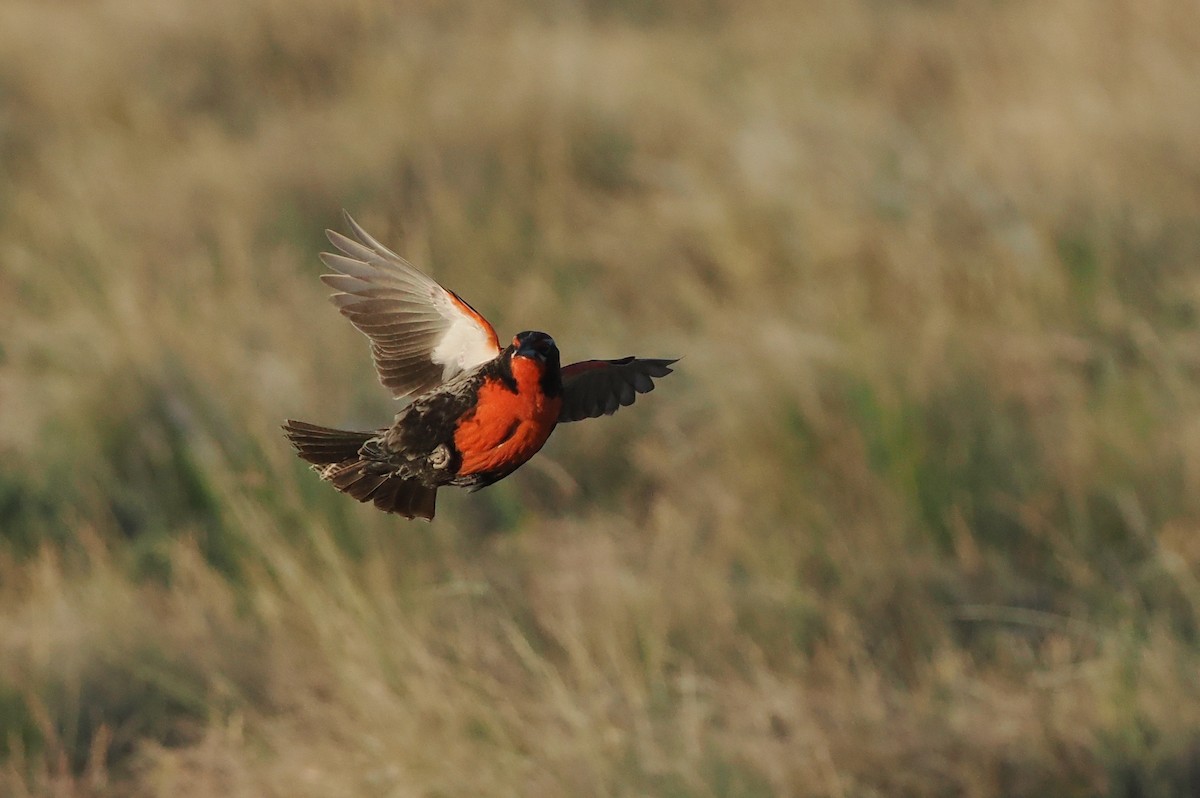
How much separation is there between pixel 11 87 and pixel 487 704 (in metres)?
6.79

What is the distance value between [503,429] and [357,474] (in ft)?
0.21

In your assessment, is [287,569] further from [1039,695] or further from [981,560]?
[981,560]

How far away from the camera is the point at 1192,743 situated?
2.95 metres

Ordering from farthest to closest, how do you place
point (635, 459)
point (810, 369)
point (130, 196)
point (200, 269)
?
point (130, 196), point (200, 269), point (635, 459), point (810, 369)

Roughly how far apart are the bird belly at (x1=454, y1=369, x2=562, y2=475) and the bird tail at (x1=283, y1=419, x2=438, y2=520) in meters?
0.02

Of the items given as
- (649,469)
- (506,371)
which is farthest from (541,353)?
(649,469)

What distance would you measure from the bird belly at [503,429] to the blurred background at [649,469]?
85 centimetres

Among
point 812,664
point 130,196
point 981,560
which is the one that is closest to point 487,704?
point 812,664

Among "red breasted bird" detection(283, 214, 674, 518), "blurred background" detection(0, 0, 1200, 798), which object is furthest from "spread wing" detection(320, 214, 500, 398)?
"blurred background" detection(0, 0, 1200, 798)

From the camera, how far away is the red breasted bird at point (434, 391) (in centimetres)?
52

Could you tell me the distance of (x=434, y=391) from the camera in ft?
1.94

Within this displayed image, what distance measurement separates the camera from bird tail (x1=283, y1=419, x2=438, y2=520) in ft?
1.73

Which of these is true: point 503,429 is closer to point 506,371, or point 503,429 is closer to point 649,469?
point 506,371

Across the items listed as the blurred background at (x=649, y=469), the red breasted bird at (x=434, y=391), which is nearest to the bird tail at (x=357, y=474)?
the red breasted bird at (x=434, y=391)
